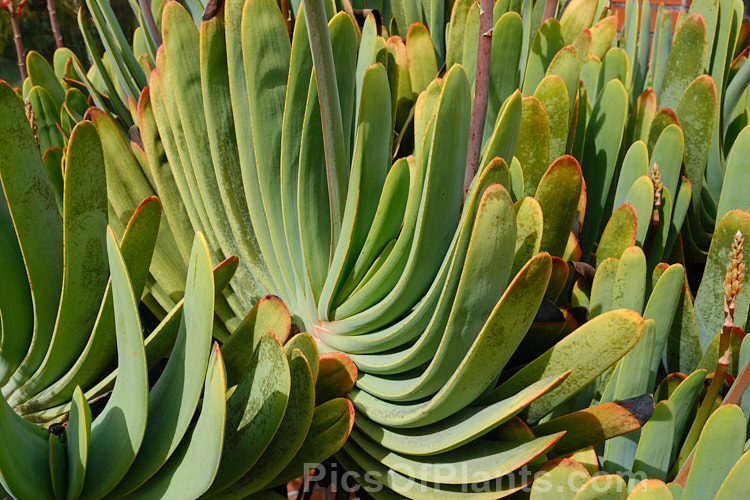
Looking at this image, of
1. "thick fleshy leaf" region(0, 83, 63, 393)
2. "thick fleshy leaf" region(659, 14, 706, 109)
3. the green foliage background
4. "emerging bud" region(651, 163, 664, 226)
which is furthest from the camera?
the green foliage background

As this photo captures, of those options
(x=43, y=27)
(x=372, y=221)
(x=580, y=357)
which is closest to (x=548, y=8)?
(x=372, y=221)

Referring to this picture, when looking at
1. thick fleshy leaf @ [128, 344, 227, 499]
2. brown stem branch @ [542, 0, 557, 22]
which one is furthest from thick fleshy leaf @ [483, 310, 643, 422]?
brown stem branch @ [542, 0, 557, 22]

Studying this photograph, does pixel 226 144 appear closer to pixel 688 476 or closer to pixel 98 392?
pixel 98 392

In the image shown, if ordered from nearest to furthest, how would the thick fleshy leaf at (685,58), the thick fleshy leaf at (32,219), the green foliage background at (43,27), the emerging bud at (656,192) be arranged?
the thick fleshy leaf at (32,219) → the emerging bud at (656,192) → the thick fleshy leaf at (685,58) → the green foliage background at (43,27)

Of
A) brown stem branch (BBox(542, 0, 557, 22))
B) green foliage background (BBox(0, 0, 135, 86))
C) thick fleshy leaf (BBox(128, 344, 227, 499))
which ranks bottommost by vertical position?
thick fleshy leaf (BBox(128, 344, 227, 499))

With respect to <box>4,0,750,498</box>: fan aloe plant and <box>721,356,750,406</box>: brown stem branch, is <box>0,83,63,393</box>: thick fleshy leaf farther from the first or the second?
<box>721,356,750,406</box>: brown stem branch

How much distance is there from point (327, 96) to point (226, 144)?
6.2 inches

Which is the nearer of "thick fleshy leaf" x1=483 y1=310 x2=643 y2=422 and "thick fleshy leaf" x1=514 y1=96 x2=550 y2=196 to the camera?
"thick fleshy leaf" x1=483 y1=310 x2=643 y2=422

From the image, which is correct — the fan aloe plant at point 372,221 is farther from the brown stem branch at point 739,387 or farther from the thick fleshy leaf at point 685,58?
the thick fleshy leaf at point 685,58

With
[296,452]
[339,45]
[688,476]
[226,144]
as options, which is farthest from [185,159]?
[688,476]

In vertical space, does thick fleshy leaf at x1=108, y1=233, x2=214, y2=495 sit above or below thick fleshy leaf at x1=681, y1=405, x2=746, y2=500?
above

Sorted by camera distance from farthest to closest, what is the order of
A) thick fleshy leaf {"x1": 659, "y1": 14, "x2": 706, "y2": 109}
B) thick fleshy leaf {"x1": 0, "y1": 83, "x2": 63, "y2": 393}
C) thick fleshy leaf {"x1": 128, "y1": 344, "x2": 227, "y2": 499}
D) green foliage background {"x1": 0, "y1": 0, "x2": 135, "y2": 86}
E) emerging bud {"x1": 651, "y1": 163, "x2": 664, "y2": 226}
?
green foliage background {"x1": 0, "y1": 0, "x2": 135, "y2": 86} → thick fleshy leaf {"x1": 659, "y1": 14, "x2": 706, "y2": 109} → emerging bud {"x1": 651, "y1": 163, "x2": 664, "y2": 226} → thick fleshy leaf {"x1": 0, "y1": 83, "x2": 63, "y2": 393} → thick fleshy leaf {"x1": 128, "y1": 344, "x2": 227, "y2": 499}

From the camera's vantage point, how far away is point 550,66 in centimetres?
69

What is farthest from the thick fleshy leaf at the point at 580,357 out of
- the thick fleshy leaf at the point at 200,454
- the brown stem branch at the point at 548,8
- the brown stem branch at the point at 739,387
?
the brown stem branch at the point at 548,8
